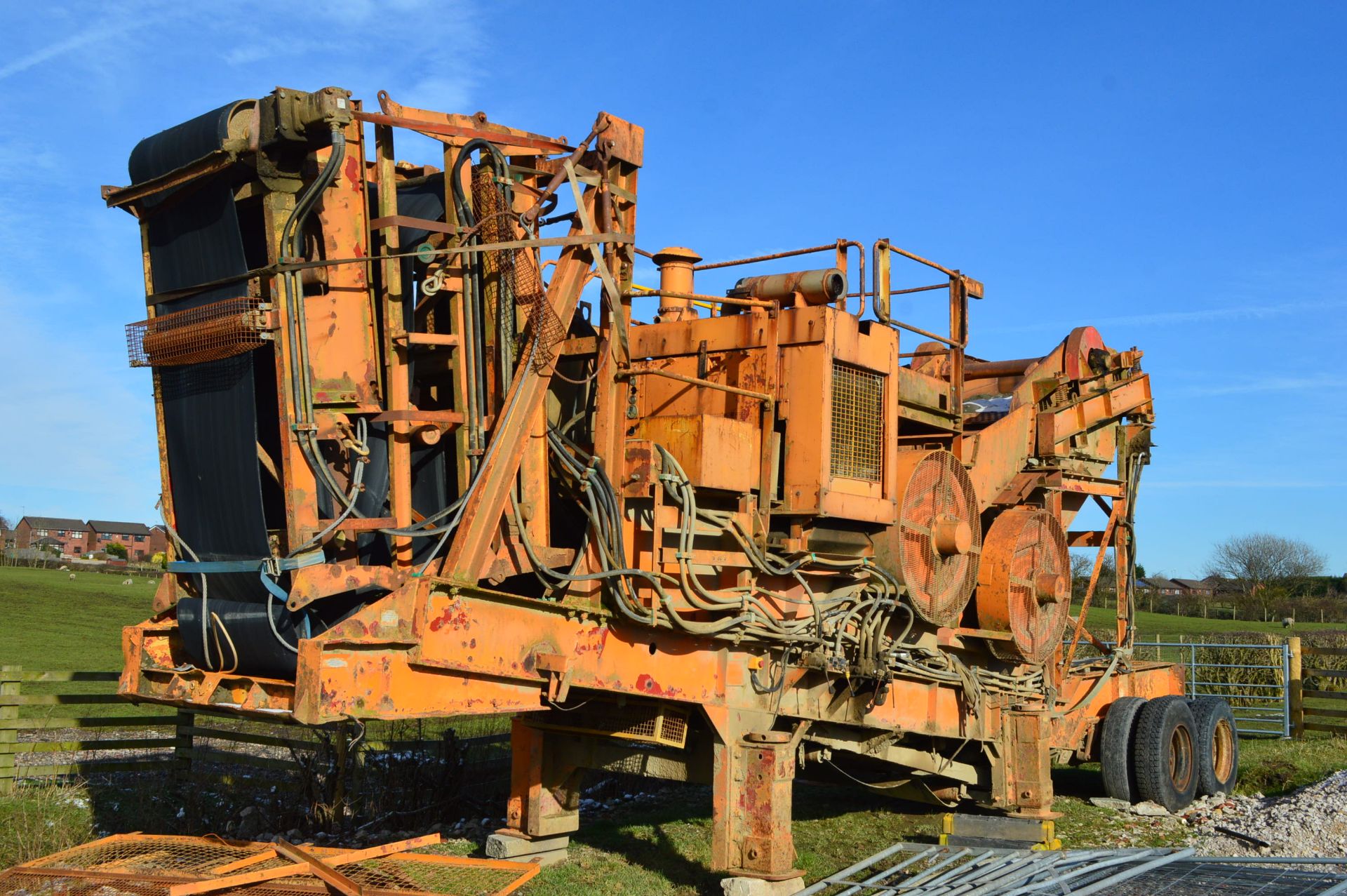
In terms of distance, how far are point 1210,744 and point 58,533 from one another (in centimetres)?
10553

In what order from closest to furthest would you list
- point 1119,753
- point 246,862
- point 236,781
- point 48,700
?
point 246,862
point 48,700
point 236,781
point 1119,753

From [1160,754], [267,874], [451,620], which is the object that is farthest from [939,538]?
[267,874]

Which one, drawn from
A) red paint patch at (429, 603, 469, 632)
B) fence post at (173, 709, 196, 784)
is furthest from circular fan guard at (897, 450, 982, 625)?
fence post at (173, 709, 196, 784)

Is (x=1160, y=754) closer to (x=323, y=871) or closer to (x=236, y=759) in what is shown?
(x=323, y=871)

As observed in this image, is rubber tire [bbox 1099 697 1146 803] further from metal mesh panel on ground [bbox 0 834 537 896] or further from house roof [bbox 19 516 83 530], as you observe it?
house roof [bbox 19 516 83 530]

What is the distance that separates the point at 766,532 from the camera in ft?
25.0

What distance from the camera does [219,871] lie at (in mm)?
5957

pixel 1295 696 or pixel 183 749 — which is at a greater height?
pixel 183 749

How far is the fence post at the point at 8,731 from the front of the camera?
10008 millimetres

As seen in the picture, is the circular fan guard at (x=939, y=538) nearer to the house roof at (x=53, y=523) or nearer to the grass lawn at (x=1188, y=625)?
the grass lawn at (x=1188, y=625)

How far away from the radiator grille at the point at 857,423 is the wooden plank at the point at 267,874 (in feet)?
11.8

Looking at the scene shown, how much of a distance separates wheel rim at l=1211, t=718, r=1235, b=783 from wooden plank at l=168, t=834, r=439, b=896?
9.26m

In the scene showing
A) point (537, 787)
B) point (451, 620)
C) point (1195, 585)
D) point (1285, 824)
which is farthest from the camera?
point (1195, 585)

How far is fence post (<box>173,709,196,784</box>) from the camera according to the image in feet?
36.0
